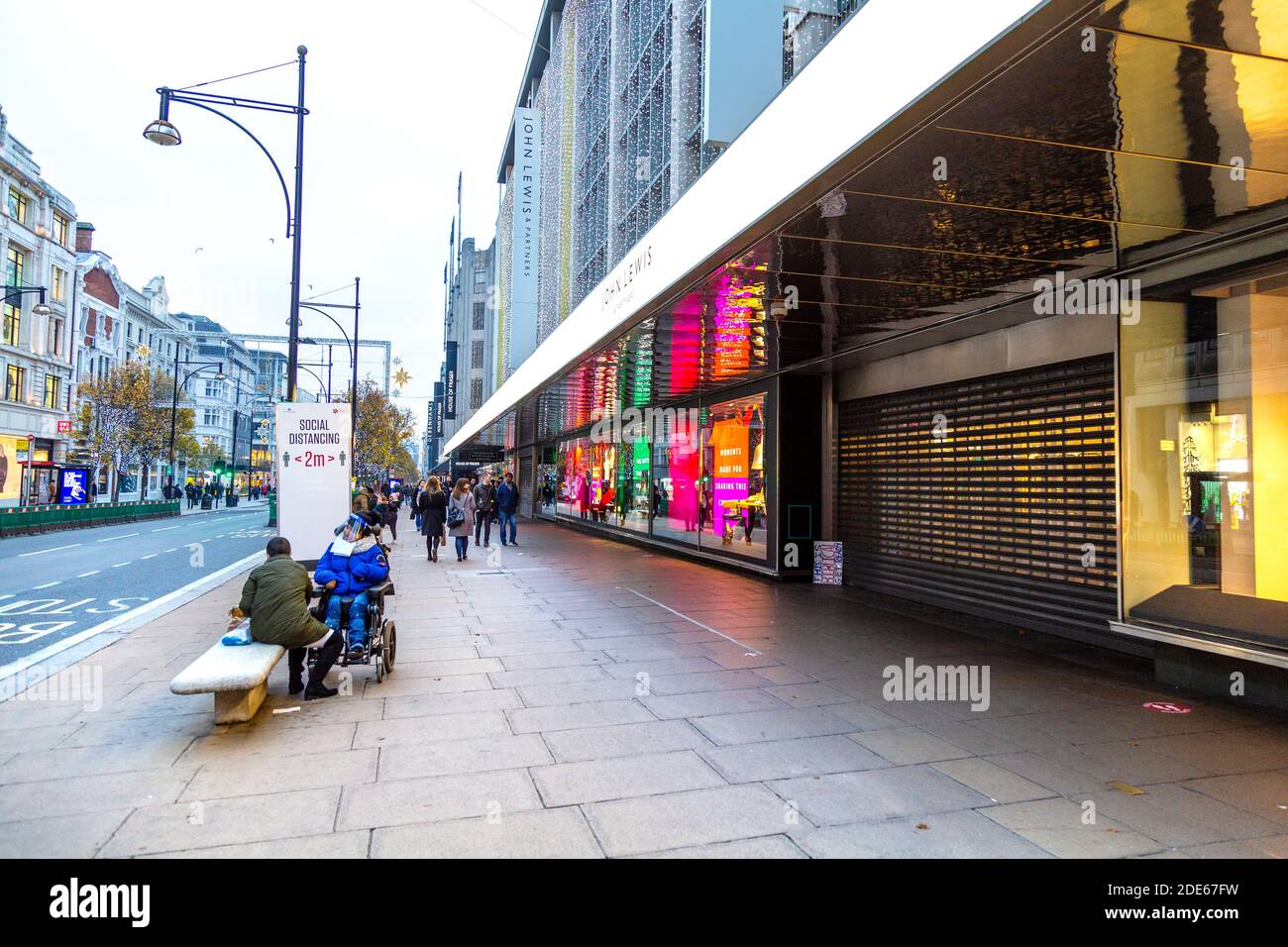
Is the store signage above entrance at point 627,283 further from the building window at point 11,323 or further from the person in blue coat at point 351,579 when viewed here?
the building window at point 11,323

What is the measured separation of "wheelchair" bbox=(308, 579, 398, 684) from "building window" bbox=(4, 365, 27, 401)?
1938 inches

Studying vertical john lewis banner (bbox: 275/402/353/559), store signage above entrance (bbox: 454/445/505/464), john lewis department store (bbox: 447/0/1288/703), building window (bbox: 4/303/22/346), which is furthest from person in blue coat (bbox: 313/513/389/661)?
building window (bbox: 4/303/22/346)

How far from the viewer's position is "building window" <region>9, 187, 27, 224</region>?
1731 inches

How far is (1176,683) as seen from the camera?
265 inches

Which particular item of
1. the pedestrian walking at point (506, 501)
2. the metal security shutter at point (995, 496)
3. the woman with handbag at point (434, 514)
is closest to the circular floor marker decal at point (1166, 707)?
the metal security shutter at point (995, 496)

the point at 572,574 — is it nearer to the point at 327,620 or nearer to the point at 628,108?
the point at 327,620

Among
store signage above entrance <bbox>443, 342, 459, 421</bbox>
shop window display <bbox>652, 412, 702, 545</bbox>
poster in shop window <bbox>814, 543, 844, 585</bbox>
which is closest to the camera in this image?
→ poster in shop window <bbox>814, 543, 844, 585</bbox>

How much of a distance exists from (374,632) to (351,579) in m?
0.54

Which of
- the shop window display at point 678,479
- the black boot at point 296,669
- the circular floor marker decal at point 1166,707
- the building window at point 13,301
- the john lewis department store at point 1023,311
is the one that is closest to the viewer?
the john lewis department store at point 1023,311

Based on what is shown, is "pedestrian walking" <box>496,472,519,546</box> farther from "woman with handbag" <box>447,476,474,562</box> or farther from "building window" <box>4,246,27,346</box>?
"building window" <box>4,246,27,346</box>

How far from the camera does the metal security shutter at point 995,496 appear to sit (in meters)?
8.57

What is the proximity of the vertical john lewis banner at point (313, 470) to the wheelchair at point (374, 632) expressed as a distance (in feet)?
17.1

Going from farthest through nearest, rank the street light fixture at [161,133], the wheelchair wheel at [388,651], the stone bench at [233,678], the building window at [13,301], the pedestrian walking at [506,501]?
1. the building window at [13,301]
2. the pedestrian walking at [506,501]
3. the street light fixture at [161,133]
4. the wheelchair wheel at [388,651]
5. the stone bench at [233,678]
